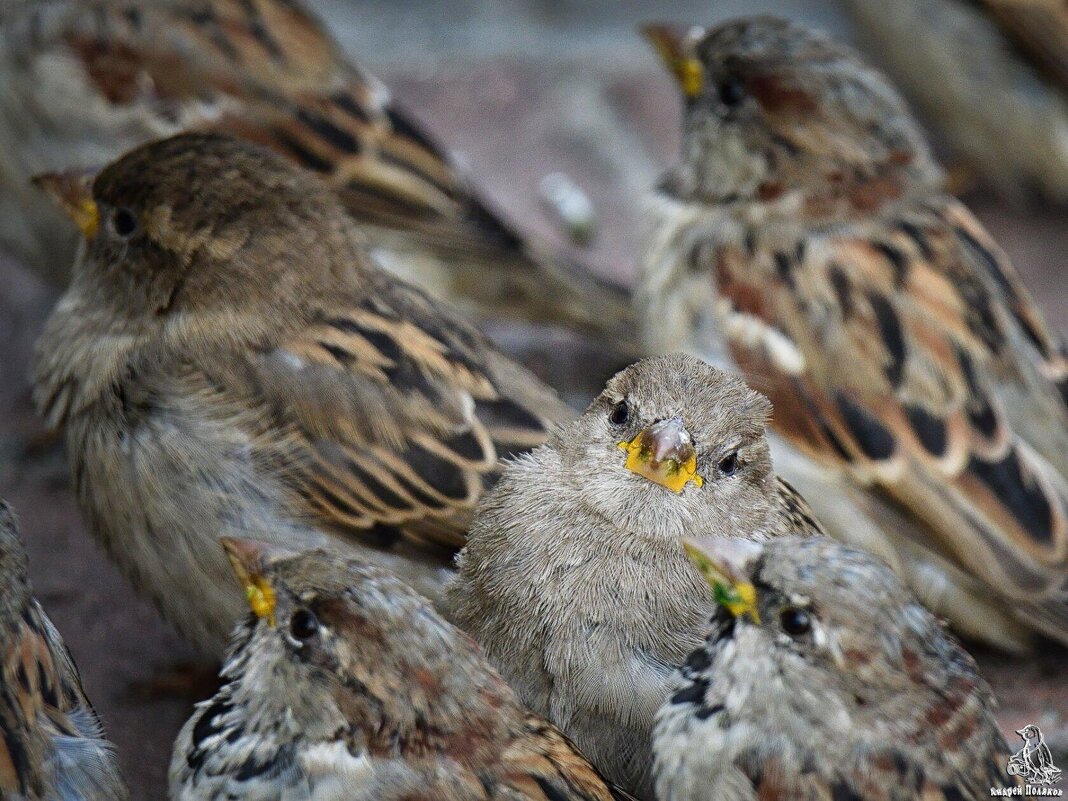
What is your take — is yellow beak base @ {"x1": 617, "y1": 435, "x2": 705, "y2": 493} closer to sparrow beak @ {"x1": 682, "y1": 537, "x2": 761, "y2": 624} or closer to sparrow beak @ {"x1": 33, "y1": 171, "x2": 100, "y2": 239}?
sparrow beak @ {"x1": 682, "y1": 537, "x2": 761, "y2": 624}

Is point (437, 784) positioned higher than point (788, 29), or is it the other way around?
point (788, 29)

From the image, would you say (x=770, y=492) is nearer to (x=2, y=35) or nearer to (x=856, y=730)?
(x=856, y=730)

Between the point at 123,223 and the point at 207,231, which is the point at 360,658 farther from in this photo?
the point at 123,223

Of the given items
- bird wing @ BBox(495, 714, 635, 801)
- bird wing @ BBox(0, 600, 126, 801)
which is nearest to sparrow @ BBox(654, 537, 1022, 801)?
bird wing @ BBox(495, 714, 635, 801)

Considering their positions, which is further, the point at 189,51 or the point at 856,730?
the point at 189,51

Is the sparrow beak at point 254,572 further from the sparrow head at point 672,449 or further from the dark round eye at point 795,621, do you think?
the dark round eye at point 795,621

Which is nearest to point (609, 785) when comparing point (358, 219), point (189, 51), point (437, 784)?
point (437, 784)
